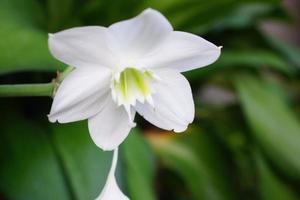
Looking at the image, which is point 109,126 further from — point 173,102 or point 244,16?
point 244,16

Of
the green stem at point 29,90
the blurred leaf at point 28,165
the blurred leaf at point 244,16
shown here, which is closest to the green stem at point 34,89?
the green stem at point 29,90

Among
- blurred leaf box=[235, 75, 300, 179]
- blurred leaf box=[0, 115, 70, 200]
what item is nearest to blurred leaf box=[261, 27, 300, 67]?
blurred leaf box=[235, 75, 300, 179]

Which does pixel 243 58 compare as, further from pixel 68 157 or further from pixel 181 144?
pixel 68 157

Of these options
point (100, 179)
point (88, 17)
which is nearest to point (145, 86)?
point (100, 179)

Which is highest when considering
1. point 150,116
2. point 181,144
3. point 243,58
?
point 150,116

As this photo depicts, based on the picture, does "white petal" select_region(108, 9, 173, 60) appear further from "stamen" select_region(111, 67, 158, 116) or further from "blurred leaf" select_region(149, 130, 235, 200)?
"blurred leaf" select_region(149, 130, 235, 200)

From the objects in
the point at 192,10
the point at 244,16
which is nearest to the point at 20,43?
the point at 192,10
